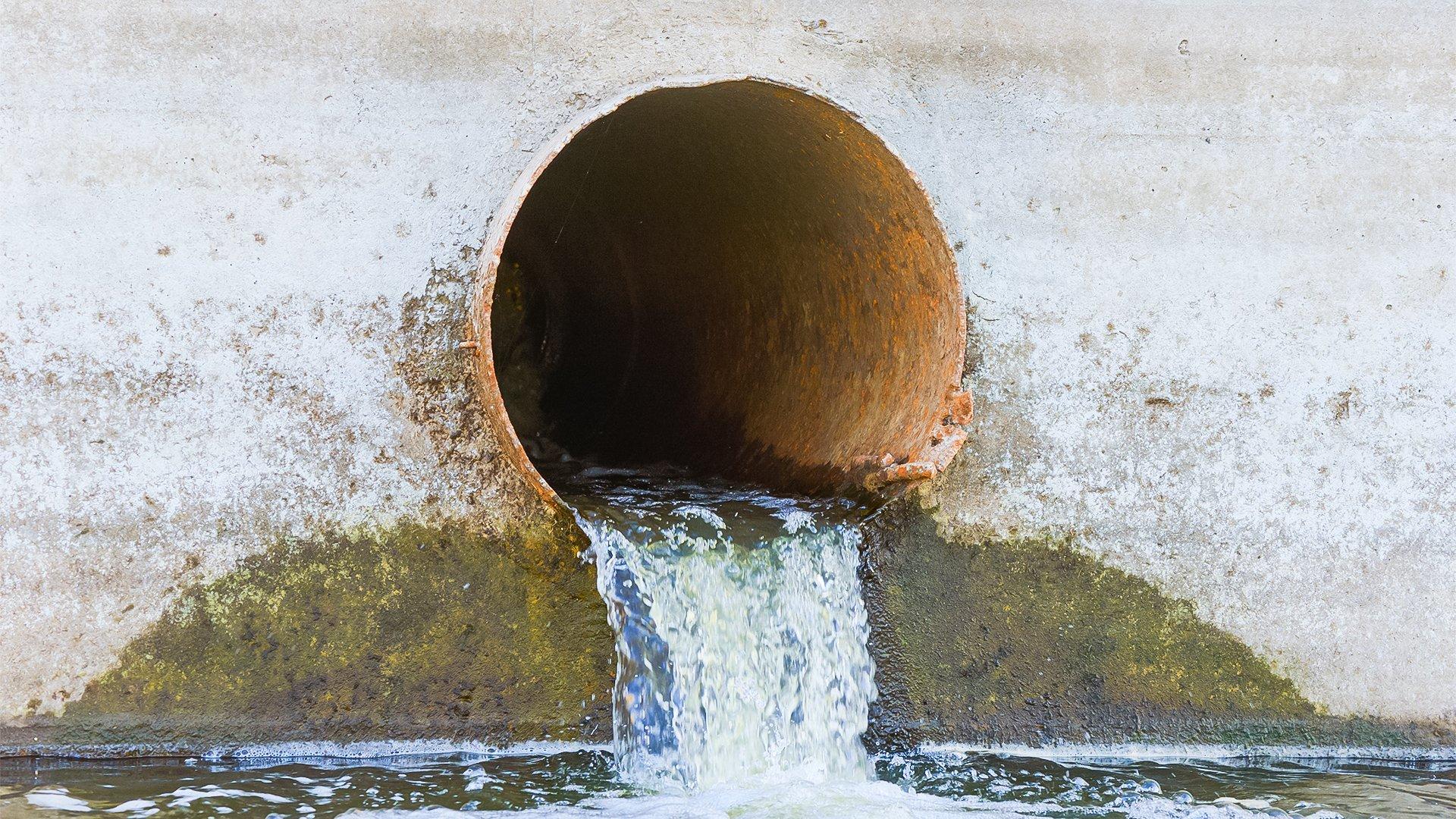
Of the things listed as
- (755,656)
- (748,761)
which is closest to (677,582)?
(755,656)

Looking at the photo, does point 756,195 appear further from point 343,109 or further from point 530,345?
point 530,345

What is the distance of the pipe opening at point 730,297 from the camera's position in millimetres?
3490

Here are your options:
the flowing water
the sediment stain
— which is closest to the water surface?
the flowing water

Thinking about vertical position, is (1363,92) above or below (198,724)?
above

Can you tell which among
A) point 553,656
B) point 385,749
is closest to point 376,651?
point 385,749

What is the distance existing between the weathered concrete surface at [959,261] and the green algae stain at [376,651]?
83 millimetres

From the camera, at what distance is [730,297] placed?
5.16 m

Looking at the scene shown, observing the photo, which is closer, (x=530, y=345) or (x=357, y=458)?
(x=357, y=458)

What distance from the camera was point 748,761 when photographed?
3.32 m

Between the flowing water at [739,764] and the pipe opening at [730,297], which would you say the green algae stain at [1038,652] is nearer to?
the flowing water at [739,764]

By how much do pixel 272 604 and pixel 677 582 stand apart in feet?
3.72

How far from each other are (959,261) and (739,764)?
164 centimetres

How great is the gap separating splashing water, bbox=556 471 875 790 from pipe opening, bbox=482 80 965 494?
1.50 feet

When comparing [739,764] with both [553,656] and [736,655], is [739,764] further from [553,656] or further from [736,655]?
[553,656]
